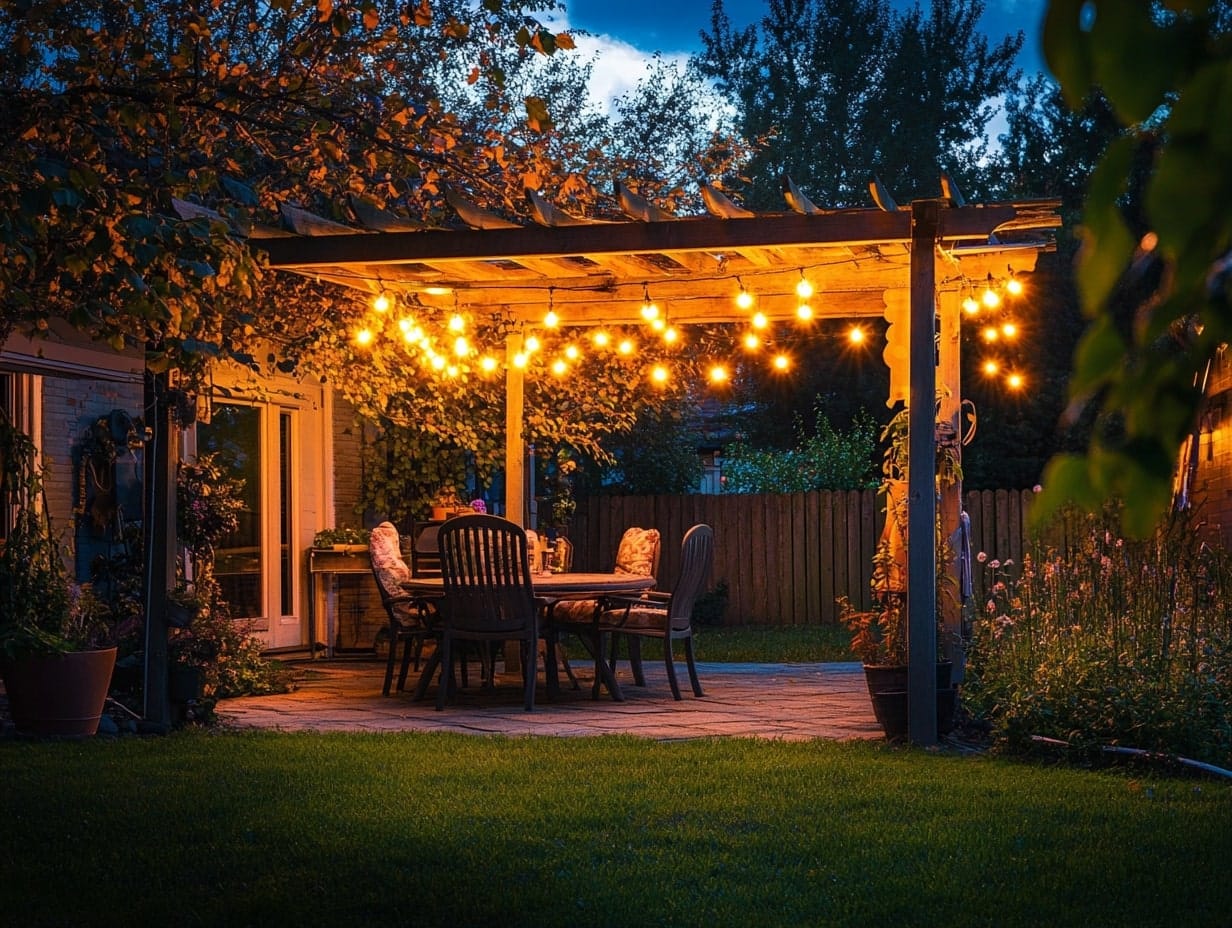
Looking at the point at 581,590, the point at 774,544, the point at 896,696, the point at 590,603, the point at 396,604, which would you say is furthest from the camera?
the point at 774,544

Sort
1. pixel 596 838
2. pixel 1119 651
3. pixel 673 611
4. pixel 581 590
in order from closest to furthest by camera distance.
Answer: pixel 596 838 < pixel 1119 651 < pixel 581 590 < pixel 673 611

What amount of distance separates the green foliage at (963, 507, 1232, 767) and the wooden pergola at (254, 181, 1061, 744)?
1.48 ft

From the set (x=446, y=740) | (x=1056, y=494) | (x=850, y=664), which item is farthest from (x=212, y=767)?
(x=850, y=664)

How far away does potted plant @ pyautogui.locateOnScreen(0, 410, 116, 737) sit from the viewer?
670cm

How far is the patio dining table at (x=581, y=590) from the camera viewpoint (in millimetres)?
8211

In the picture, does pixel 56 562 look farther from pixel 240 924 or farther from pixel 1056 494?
pixel 1056 494

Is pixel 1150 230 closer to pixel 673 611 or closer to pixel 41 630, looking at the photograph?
pixel 41 630

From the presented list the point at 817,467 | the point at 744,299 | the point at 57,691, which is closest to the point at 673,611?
the point at 744,299

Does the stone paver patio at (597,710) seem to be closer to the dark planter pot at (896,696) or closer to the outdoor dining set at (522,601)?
the outdoor dining set at (522,601)

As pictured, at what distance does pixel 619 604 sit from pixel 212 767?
3.28m

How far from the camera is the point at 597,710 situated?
8117 mm

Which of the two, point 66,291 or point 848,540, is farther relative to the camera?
point 848,540

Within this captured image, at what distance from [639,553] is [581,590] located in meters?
1.38

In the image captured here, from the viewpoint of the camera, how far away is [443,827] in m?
4.82
